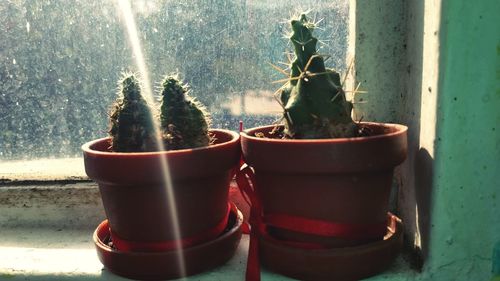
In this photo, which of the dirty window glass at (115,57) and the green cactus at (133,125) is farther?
the dirty window glass at (115,57)

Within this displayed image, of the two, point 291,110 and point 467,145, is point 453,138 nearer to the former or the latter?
point 467,145

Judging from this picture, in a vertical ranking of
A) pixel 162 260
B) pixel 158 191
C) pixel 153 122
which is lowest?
pixel 162 260

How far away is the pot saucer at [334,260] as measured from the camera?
2.40ft

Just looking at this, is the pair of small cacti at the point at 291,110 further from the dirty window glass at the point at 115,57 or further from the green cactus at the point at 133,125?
the dirty window glass at the point at 115,57

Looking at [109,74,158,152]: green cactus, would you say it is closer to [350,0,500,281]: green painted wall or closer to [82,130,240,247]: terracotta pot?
[82,130,240,247]: terracotta pot

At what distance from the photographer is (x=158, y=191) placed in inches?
29.4

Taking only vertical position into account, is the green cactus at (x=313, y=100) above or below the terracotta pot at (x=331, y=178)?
above

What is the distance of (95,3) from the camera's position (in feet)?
3.28

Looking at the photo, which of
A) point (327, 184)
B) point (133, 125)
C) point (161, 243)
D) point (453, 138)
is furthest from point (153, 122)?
point (453, 138)

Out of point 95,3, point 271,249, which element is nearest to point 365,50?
point 271,249

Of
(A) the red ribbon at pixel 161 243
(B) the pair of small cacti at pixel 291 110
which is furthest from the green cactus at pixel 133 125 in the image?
(A) the red ribbon at pixel 161 243

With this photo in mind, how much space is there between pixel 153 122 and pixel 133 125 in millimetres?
33

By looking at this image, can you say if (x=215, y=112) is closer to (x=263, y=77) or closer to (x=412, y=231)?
(x=263, y=77)

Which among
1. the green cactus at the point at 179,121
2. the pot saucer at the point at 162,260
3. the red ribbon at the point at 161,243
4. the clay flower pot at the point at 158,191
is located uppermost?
the green cactus at the point at 179,121
